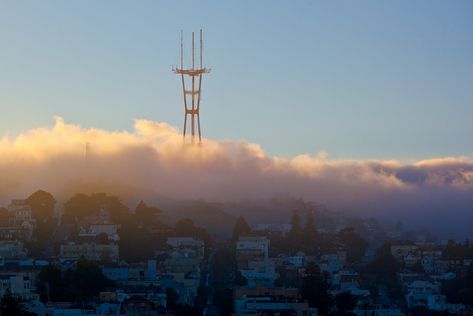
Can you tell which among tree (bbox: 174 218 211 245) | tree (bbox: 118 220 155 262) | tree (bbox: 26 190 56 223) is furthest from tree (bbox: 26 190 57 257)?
tree (bbox: 174 218 211 245)

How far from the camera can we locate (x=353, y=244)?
88.4 metres

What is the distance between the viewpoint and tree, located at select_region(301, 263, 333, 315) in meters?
66.7

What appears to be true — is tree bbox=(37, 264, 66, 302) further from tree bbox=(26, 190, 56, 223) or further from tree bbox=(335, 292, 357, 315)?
tree bbox=(26, 190, 56, 223)

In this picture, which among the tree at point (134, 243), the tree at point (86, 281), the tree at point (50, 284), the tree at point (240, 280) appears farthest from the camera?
the tree at point (134, 243)

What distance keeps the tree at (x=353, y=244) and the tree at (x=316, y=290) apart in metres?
14.4

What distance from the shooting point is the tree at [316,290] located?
219 feet

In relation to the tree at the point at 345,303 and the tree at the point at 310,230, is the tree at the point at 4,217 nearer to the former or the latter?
the tree at the point at 310,230

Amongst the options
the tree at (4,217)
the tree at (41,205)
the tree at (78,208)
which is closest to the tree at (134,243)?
the tree at (78,208)

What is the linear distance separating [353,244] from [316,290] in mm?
20346

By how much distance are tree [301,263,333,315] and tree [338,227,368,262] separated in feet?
47.4

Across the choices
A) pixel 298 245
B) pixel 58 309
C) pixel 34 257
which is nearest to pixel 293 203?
pixel 298 245

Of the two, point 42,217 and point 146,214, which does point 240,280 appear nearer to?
point 146,214

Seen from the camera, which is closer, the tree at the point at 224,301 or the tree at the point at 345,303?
the tree at the point at 224,301

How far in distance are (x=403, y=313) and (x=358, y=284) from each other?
7.57 meters
